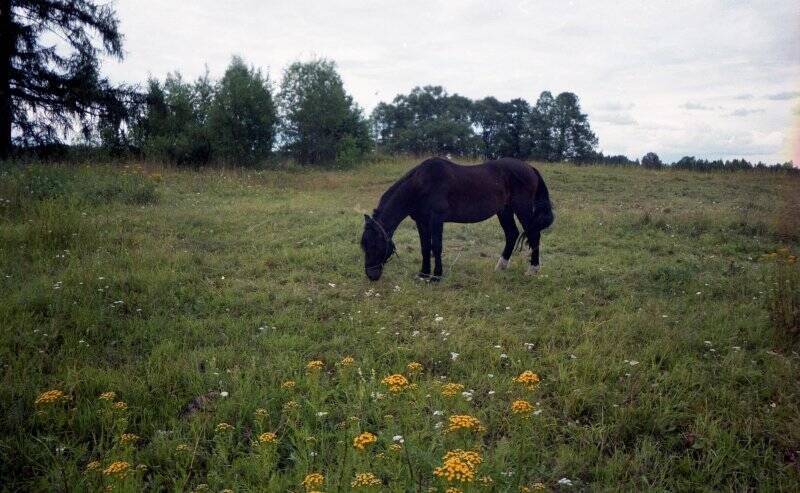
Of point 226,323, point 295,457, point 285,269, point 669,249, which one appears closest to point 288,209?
point 285,269

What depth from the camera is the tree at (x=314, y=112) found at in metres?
27.9

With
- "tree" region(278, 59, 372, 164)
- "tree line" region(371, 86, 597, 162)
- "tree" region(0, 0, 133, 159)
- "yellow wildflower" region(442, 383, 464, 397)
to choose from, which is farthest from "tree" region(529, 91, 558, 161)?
"yellow wildflower" region(442, 383, 464, 397)

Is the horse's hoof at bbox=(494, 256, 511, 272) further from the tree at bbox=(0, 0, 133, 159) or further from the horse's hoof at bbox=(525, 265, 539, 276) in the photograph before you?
the tree at bbox=(0, 0, 133, 159)

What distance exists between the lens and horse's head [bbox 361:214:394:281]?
7.25 metres

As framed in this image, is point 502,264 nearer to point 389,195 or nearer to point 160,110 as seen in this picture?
point 389,195

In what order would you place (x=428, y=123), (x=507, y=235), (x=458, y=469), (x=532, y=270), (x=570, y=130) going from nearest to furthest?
(x=458, y=469) < (x=532, y=270) < (x=507, y=235) < (x=570, y=130) < (x=428, y=123)

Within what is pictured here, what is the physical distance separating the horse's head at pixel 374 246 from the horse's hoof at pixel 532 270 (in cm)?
249

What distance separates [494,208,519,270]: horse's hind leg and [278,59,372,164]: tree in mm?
20280

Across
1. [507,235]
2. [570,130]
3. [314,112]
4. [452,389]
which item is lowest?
[452,389]

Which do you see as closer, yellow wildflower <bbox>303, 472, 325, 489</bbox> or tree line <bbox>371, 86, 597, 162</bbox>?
yellow wildflower <bbox>303, 472, 325, 489</bbox>

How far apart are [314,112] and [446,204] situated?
873 inches

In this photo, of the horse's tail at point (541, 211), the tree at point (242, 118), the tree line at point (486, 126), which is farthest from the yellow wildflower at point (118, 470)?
the tree line at point (486, 126)

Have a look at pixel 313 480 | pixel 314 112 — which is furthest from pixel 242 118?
pixel 313 480

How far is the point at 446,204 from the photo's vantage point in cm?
768
